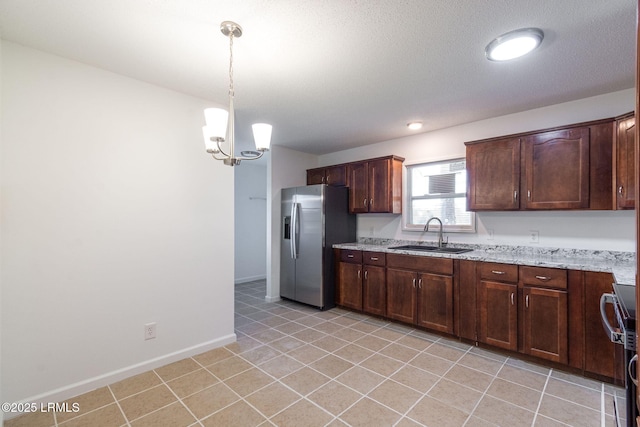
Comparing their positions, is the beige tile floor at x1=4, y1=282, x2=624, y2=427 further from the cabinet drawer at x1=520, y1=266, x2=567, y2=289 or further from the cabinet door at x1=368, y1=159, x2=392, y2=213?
the cabinet door at x1=368, y1=159, x2=392, y2=213

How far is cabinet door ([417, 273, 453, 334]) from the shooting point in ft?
9.76

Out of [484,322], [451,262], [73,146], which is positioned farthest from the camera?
[451,262]

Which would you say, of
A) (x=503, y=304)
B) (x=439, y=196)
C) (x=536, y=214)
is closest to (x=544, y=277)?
(x=503, y=304)

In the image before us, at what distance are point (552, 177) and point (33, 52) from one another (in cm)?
426

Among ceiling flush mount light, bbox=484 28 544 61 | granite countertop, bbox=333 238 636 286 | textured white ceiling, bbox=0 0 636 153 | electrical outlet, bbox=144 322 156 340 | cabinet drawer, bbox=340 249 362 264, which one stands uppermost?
textured white ceiling, bbox=0 0 636 153

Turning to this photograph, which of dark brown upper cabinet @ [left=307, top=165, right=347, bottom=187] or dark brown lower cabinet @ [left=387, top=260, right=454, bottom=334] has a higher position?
dark brown upper cabinet @ [left=307, top=165, right=347, bottom=187]

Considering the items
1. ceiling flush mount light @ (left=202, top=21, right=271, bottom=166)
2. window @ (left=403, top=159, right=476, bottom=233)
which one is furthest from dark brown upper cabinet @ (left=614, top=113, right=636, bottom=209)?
ceiling flush mount light @ (left=202, top=21, right=271, bottom=166)

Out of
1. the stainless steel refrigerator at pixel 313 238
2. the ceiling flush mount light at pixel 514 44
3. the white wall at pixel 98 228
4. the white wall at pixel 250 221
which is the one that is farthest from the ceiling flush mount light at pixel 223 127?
the white wall at pixel 250 221

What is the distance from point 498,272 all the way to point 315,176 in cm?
299

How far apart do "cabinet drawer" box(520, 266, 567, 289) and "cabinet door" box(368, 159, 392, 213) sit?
169 cm

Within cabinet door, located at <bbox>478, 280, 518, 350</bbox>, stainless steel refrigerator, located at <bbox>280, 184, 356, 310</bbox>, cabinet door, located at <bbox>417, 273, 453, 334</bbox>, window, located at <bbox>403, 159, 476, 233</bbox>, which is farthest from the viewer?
stainless steel refrigerator, located at <bbox>280, 184, 356, 310</bbox>

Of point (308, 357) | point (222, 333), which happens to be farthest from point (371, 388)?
point (222, 333)

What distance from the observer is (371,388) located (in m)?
2.14

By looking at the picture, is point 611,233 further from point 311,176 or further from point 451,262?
point 311,176
